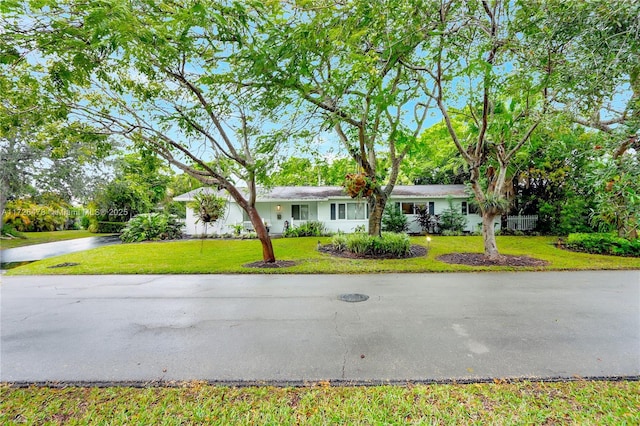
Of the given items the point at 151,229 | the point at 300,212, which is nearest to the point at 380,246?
the point at 300,212

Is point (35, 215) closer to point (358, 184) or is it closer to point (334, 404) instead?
point (358, 184)

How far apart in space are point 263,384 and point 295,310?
2.25 meters

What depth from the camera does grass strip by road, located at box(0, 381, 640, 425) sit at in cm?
241

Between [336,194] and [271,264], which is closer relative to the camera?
[271,264]

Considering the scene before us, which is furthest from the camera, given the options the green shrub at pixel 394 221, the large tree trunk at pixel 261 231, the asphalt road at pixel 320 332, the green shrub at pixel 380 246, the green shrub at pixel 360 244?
the green shrub at pixel 394 221

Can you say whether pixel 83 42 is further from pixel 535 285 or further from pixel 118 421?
pixel 535 285

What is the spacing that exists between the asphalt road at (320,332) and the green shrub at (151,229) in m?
10.6

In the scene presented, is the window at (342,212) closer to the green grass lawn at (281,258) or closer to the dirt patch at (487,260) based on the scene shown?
the green grass lawn at (281,258)

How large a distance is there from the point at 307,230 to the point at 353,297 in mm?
11838

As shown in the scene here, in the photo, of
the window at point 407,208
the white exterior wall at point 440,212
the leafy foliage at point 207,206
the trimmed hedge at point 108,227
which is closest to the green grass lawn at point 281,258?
the leafy foliage at point 207,206

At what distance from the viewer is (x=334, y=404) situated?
259 centimetres

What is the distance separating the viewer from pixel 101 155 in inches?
328

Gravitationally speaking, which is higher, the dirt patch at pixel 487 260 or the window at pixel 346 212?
the window at pixel 346 212

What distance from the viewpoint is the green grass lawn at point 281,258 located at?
8.77 meters
